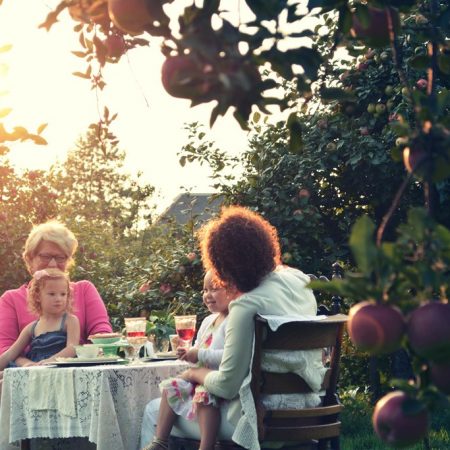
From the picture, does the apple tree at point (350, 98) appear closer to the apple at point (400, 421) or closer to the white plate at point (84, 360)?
the apple at point (400, 421)

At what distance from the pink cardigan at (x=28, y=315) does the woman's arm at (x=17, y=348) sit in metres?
0.31

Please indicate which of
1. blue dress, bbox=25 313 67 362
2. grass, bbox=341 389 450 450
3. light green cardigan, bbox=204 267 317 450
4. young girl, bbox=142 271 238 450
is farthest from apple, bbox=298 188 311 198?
light green cardigan, bbox=204 267 317 450

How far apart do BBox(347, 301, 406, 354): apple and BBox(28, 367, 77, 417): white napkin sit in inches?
122

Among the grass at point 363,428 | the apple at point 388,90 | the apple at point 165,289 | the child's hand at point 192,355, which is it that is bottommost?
the grass at point 363,428

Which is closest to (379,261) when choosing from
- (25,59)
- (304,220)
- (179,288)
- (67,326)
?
(25,59)

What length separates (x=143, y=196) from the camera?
25.8m

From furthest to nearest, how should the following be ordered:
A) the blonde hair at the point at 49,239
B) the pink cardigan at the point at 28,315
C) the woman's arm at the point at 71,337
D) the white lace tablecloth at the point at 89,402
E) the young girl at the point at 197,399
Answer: the blonde hair at the point at 49,239 → the pink cardigan at the point at 28,315 → the woman's arm at the point at 71,337 → the white lace tablecloth at the point at 89,402 → the young girl at the point at 197,399

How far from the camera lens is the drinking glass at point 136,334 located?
4.40 meters

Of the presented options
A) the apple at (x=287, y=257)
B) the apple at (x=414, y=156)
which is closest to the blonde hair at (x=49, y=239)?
the apple at (x=287, y=257)

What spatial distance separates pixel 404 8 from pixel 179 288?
601cm

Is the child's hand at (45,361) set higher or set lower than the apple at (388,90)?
lower

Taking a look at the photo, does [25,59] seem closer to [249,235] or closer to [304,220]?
[249,235]

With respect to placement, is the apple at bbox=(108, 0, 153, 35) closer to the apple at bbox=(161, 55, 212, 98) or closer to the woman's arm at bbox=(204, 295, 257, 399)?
the apple at bbox=(161, 55, 212, 98)

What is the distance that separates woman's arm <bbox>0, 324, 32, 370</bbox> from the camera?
15.3ft
